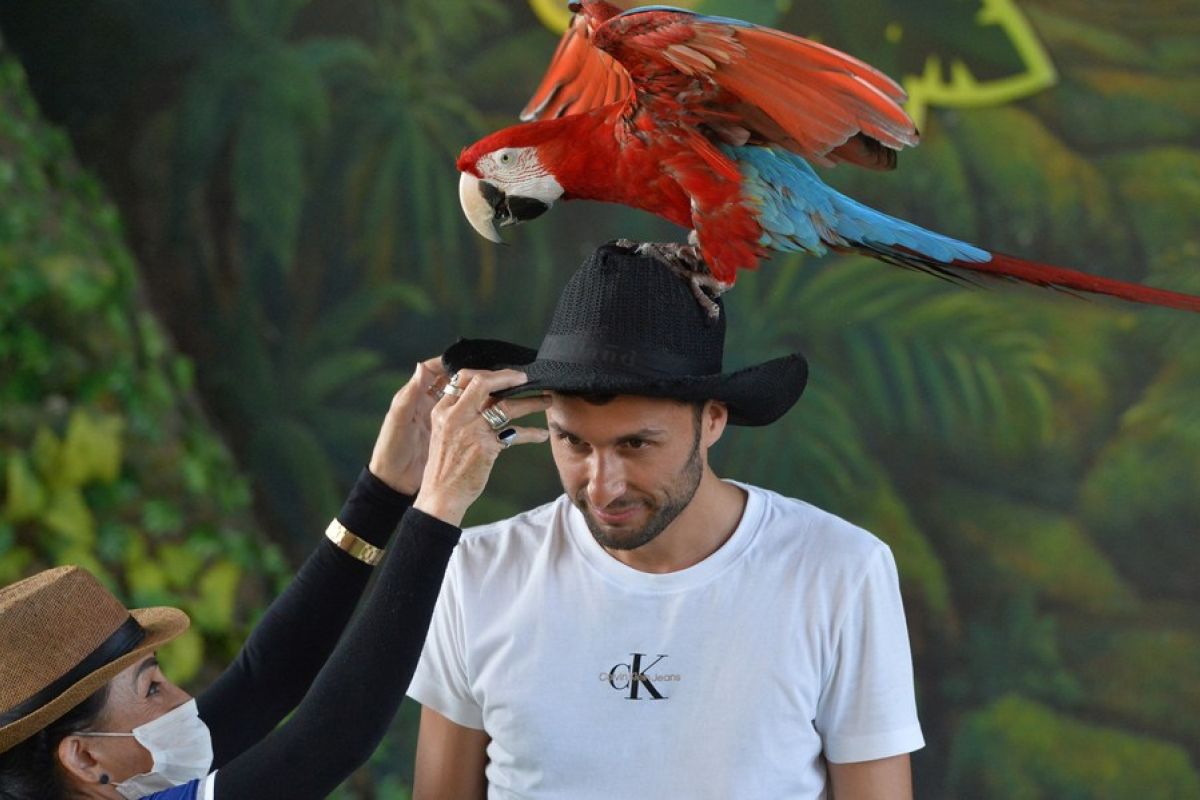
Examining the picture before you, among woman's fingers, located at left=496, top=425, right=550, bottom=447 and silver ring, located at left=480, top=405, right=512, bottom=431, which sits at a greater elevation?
silver ring, located at left=480, top=405, right=512, bottom=431

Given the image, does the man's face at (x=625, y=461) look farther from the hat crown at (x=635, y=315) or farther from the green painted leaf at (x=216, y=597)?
the green painted leaf at (x=216, y=597)

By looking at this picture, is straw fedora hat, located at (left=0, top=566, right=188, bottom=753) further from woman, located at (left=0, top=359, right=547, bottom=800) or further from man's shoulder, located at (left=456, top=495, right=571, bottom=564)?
man's shoulder, located at (left=456, top=495, right=571, bottom=564)

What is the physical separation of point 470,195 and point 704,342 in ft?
1.15

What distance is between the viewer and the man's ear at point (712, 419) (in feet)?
5.15

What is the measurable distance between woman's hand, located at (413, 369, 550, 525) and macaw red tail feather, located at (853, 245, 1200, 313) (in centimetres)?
46

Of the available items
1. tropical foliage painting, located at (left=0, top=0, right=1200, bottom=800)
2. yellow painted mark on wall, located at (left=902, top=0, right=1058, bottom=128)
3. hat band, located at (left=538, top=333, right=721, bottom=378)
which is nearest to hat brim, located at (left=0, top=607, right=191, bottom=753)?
hat band, located at (left=538, top=333, right=721, bottom=378)

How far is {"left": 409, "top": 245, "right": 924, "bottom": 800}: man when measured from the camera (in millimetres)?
1480

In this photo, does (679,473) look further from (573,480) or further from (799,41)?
(799,41)

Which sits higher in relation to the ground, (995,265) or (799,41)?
(799,41)

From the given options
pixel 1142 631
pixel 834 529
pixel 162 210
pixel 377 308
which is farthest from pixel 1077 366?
pixel 162 210

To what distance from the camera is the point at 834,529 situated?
1.59 m

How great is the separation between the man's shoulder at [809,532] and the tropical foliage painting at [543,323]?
139 cm

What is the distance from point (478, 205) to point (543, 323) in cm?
157

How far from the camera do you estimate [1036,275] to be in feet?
4.35
